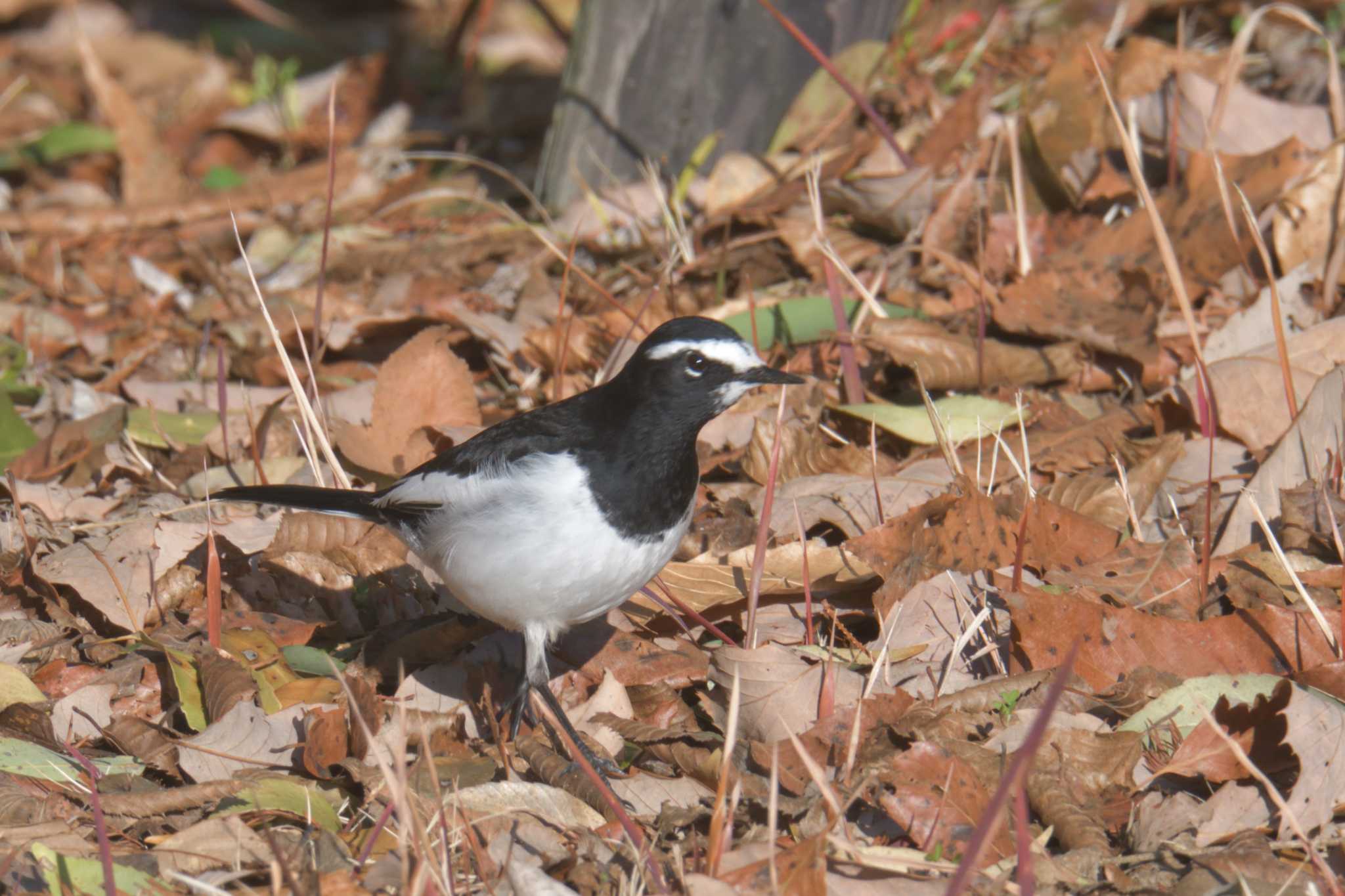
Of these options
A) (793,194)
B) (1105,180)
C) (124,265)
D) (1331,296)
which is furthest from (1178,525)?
(124,265)

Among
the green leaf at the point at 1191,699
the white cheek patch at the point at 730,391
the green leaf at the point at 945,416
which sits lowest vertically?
the green leaf at the point at 1191,699

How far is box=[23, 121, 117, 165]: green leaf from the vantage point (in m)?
8.10

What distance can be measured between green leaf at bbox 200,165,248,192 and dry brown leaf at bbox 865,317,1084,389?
4292 millimetres

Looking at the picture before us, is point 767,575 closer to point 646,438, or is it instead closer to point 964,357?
point 646,438

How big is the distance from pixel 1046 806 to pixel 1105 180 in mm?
3219

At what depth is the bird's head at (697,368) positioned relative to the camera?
371cm

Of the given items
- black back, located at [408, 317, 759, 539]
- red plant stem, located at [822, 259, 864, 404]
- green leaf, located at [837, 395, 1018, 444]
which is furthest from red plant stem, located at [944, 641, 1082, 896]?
red plant stem, located at [822, 259, 864, 404]

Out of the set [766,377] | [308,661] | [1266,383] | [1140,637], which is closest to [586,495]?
[766,377]

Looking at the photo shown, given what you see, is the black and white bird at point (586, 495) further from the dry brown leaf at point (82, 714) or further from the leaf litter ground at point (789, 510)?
the dry brown leaf at point (82, 714)

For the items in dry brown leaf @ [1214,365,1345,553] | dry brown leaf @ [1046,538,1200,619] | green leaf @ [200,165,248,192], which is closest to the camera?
dry brown leaf @ [1046,538,1200,619]

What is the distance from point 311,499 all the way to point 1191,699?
99.3 inches

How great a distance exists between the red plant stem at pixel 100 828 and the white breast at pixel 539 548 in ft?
3.44

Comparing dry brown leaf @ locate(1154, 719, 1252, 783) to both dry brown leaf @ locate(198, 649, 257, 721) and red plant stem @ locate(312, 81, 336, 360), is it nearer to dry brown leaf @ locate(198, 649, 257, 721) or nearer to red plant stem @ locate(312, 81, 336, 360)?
dry brown leaf @ locate(198, 649, 257, 721)

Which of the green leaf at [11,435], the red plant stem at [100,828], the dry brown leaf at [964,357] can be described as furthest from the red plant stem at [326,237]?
the dry brown leaf at [964,357]
